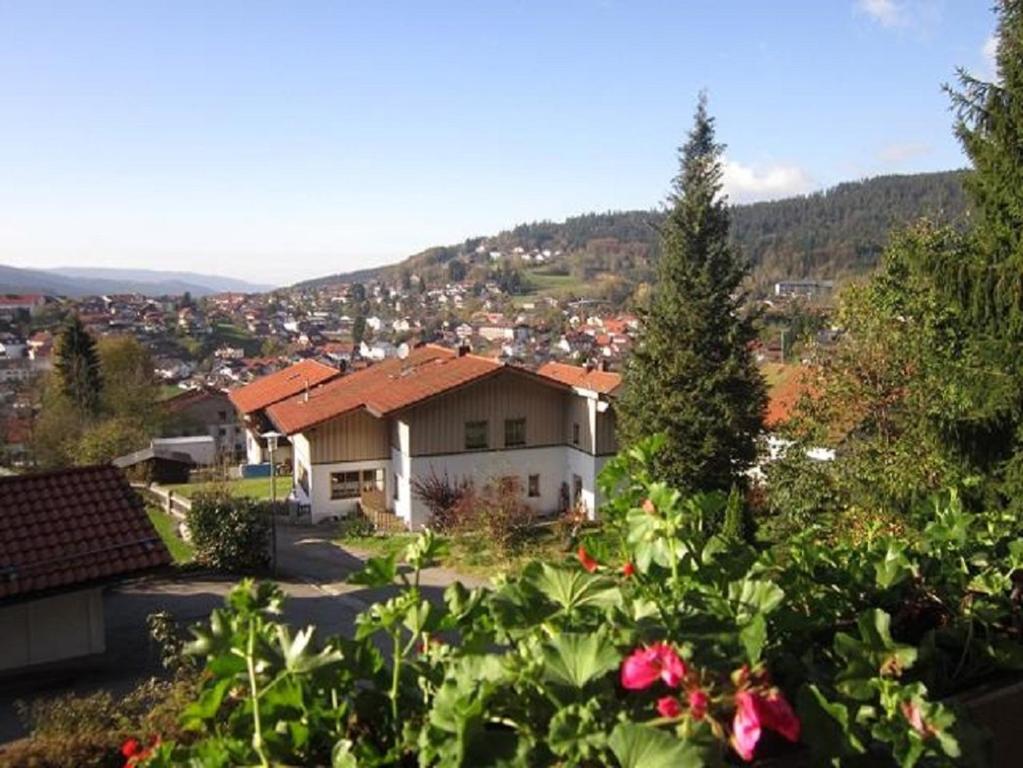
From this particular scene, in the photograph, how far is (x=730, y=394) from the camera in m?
25.2

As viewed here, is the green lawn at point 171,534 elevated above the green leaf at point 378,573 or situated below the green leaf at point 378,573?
below

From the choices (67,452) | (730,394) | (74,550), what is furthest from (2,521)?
(67,452)

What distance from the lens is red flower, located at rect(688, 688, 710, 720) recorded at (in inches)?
66.6

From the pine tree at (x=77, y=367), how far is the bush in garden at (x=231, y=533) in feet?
129

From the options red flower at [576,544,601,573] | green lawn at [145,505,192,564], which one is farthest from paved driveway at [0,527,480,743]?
red flower at [576,544,601,573]

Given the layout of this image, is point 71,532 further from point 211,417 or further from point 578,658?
point 211,417

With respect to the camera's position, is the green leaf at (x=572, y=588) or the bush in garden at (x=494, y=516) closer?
the green leaf at (x=572, y=588)

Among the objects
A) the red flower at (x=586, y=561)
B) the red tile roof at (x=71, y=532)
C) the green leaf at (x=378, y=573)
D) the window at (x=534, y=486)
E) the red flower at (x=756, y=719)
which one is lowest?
the window at (x=534, y=486)

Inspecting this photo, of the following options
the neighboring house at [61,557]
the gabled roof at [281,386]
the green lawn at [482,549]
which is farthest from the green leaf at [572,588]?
the gabled roof at [281,386]

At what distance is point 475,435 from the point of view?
97.9 feet

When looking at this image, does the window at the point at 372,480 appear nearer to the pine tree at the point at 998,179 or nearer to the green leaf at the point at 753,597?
the pine tree at the point at 998,179

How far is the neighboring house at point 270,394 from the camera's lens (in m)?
40.5

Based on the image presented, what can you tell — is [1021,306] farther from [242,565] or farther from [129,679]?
[242,565]

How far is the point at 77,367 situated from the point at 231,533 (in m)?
45.6
